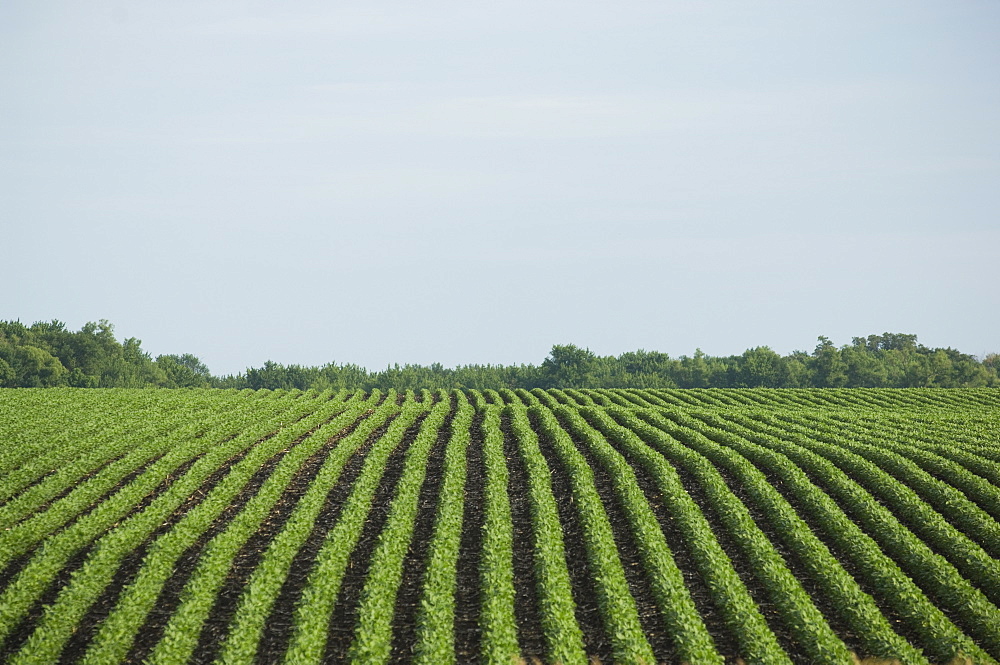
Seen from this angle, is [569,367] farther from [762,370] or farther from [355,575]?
[355,575]

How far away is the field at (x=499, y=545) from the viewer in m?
15.6

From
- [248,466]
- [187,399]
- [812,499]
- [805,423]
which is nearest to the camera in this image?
[812,499]

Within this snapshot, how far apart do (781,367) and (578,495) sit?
90532 mm

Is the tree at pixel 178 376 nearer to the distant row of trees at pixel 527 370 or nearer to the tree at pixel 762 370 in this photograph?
the distant row of trees at pixel 527 370

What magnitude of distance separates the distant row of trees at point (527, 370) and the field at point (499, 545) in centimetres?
7410

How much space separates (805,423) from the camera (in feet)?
107

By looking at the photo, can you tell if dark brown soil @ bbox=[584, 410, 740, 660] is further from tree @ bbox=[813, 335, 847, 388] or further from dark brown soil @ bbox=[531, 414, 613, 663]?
tree @ bbox=[813, 335, 847, 388]

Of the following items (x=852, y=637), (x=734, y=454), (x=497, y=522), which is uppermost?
(x=734, y=454)

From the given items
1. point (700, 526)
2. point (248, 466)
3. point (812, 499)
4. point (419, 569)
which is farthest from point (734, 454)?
point (248, 466)

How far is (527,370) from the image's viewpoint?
4594 inches

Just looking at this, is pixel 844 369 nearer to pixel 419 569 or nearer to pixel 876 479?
pixel 876 479

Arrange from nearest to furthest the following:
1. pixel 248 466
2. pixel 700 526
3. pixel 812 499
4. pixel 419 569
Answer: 1. pixel 419 569
2. pixel 700 526
3. pixel 812 499
4. pixel 248 466

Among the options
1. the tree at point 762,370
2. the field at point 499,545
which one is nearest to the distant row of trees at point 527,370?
the tree at point 762,370

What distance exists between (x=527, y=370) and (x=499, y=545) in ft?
320
